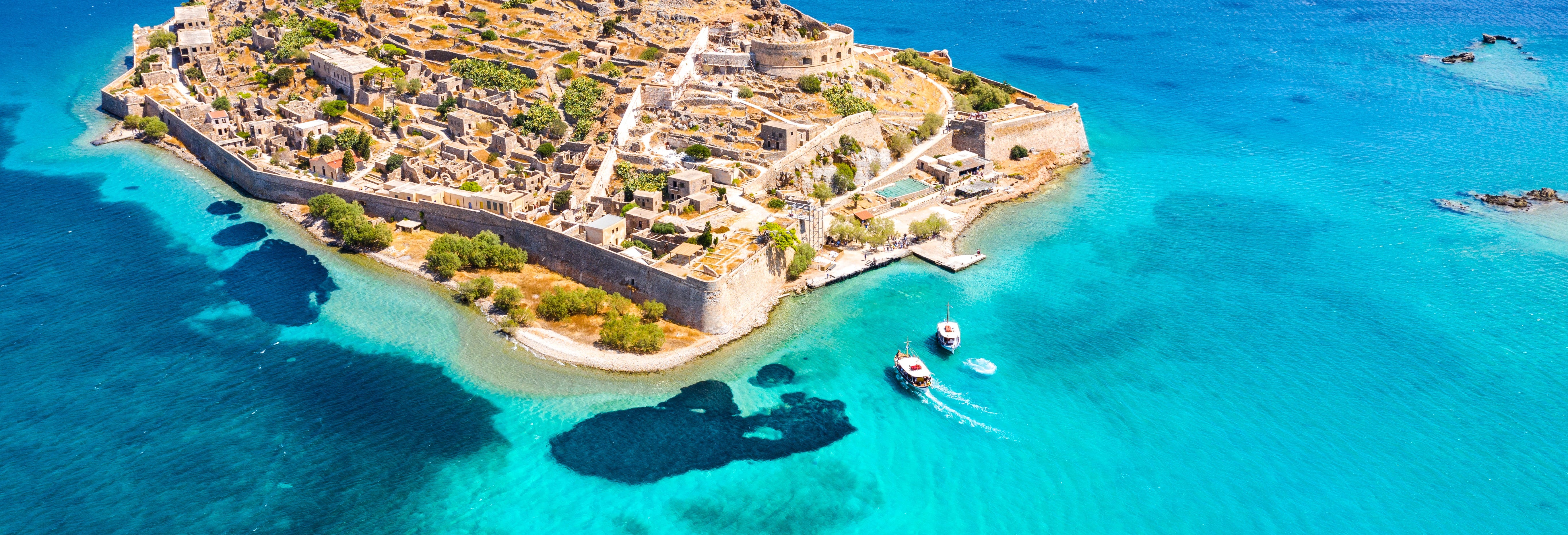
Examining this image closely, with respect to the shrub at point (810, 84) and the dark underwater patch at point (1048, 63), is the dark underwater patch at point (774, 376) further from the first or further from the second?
the dark underwater patch at point (1048, 63)

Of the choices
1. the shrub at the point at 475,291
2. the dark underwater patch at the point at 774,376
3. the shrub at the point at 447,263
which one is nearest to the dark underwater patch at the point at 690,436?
the dark underwater patch at the point at 774,376

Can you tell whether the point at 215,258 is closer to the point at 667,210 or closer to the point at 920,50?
the point at 667,210

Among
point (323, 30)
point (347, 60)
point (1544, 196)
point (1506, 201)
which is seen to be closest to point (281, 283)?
point (347, 60)

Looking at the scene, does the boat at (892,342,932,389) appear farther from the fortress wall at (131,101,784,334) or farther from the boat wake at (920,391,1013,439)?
the fortress wall at (131,101,784,334)

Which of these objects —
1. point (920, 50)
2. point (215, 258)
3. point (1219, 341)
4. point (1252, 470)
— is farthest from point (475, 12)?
point (1252, 470)

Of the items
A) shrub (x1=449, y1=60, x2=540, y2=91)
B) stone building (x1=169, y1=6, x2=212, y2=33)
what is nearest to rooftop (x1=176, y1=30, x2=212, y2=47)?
stone building (x1=169, y1=6, x2=212, y2=33)

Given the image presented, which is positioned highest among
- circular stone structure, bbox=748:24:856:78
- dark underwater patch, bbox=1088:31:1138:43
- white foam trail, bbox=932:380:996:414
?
dark underwater patch, bbox=1088:31:1138:43
